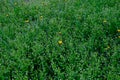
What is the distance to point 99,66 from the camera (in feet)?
13.5

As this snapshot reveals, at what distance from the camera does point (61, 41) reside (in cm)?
464

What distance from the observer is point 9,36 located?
5.18 metres

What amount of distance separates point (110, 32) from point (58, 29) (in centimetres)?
93

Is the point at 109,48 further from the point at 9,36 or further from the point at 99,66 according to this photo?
the point at 9,36

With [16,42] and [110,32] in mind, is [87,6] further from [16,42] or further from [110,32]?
[16,42]

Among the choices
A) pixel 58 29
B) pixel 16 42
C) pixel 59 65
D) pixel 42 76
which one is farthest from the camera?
pixel 58 29

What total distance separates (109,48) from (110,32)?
1.93 ft

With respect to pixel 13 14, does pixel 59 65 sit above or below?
below

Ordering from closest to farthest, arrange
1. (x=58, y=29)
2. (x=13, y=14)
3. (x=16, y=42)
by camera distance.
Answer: (x=16, y=42) → (x=58, y=29) → (x=13, y=14)

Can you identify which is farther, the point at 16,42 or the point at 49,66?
the point at 16,42

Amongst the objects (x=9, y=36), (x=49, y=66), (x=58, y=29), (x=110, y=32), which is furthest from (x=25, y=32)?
(x=110, y=32)

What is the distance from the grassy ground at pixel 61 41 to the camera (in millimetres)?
4059

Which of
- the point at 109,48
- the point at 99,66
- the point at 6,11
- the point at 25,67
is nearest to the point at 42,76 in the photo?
the point at 25,67

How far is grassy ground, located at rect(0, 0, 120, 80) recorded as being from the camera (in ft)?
13.3
